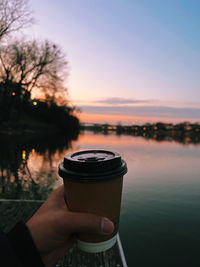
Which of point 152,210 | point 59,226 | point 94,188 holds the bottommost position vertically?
point 152,210

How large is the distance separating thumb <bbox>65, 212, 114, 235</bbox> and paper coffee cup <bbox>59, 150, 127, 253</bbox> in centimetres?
5

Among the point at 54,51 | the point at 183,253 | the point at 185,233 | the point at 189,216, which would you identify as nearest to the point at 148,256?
the point at 183,253

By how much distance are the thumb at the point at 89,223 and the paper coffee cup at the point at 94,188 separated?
0.05 metres

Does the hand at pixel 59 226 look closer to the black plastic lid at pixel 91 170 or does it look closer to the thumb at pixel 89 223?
the thumb at pixel 89 223

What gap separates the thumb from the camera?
1321 mm

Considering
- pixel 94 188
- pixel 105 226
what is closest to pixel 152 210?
pixel 105 226

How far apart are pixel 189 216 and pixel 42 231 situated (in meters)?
12.5

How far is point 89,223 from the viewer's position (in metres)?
1.32

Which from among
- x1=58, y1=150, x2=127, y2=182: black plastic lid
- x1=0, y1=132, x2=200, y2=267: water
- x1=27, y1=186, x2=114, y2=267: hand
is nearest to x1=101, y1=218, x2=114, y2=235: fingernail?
x1=27, y1=186, x2=114, y2=267: hand

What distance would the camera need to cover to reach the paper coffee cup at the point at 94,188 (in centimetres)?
132

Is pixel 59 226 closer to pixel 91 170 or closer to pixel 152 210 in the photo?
pixel 91 170

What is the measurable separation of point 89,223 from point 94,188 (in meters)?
0.27

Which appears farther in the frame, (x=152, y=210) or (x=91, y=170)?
(x=152, y=210)

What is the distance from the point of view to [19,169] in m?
18.6
